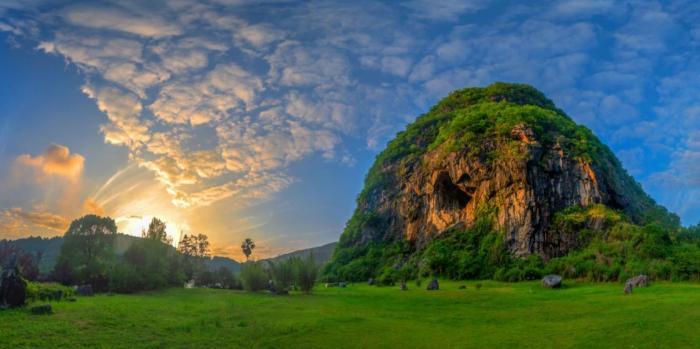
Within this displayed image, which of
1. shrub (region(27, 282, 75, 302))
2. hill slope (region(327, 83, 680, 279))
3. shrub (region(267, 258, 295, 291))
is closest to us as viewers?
shrub (region(27, 282, 75, 302))

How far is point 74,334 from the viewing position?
73.3 ft

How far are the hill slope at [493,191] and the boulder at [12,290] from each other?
67.3 metres

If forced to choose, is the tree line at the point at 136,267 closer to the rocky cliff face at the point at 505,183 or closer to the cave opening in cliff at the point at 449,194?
the rocky cliff face at the point at 505,183

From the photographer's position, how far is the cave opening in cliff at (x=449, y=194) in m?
99.1

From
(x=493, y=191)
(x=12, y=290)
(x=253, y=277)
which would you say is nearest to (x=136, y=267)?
(x=253, y=277)

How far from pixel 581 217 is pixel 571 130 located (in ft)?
85.9

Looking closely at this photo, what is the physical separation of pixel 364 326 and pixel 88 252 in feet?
182

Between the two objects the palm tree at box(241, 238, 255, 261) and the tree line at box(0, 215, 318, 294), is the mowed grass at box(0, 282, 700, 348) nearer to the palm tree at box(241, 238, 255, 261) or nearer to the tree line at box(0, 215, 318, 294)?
the tree line at box(0, 215, 318, 294)

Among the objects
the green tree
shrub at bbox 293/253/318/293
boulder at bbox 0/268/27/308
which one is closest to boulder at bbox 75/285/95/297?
the green tree

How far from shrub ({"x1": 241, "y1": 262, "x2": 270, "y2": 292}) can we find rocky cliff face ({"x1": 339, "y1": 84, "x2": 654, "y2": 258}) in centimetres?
4473

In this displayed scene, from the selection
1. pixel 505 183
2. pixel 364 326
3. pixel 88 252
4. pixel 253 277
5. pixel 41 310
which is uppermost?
pixel 505 183

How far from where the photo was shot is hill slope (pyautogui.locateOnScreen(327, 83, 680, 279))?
80.0m

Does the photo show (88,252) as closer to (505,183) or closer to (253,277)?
(253,277)

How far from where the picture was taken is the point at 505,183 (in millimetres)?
85688
